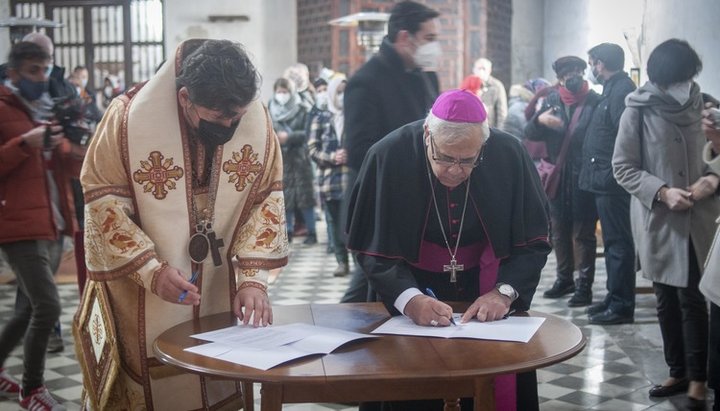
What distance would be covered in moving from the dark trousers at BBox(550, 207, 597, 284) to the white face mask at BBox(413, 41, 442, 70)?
2.62 meters

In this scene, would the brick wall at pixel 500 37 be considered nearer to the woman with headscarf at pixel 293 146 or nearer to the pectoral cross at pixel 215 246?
the woman with headscarf at pixel 293 146

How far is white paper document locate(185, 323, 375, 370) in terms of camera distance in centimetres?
233

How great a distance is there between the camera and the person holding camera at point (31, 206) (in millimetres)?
4227

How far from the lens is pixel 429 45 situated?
4531 mm

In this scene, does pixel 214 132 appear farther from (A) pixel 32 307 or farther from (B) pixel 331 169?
(B) pixel 331 169

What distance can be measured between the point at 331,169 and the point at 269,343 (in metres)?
5.72

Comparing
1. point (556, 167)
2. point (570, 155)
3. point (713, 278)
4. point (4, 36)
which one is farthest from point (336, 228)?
point (4, 36)

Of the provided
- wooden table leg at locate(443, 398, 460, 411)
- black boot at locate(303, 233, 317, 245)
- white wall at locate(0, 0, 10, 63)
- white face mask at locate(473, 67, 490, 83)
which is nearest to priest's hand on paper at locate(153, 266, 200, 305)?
wooden table leg at locate(443, 398, 460, 411)

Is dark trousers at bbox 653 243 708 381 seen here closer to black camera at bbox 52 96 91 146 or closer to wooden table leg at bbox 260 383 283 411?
wooden table leg at bbox 260 383 283 411

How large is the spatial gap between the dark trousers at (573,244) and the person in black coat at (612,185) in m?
0.61

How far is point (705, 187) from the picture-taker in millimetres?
4422

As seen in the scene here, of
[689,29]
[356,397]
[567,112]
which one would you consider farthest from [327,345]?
[689,29]

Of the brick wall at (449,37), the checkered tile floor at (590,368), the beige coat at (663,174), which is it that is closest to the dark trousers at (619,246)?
the checkered tile floor at (590,368)

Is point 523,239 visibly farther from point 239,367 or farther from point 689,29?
point 689,29
